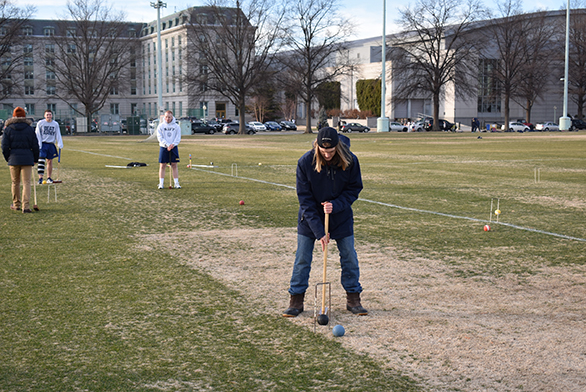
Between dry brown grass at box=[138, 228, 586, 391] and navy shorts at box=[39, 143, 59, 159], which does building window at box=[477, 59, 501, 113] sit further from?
dry brown grass at box=[138, 228, 586, 391]

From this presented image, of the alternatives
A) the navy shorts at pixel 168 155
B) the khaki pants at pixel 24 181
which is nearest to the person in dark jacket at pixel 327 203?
the khaki pants at pixel 24 181

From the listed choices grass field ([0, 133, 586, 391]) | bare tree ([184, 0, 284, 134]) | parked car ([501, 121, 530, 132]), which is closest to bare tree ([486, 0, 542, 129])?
parked car ([501, 121, 530, 132])

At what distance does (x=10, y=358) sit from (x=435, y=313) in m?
3.50

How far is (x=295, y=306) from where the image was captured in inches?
230

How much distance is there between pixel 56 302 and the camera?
20.5ft

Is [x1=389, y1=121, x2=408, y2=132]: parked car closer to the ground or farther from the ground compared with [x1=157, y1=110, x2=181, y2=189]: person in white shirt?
farther from the ground

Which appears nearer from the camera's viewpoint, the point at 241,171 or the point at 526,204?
the point at 526,204

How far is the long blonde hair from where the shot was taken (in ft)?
18.2

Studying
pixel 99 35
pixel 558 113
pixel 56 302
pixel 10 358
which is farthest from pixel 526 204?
pixel 558 113

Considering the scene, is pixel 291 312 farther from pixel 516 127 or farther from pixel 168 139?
pixel 516 127

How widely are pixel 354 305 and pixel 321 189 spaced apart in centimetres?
110

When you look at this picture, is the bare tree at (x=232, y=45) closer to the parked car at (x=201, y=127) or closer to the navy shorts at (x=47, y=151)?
the parked car at (x=201, y=127)

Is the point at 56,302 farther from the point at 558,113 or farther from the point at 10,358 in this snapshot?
the point at 558,113

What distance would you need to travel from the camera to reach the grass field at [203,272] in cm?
457
